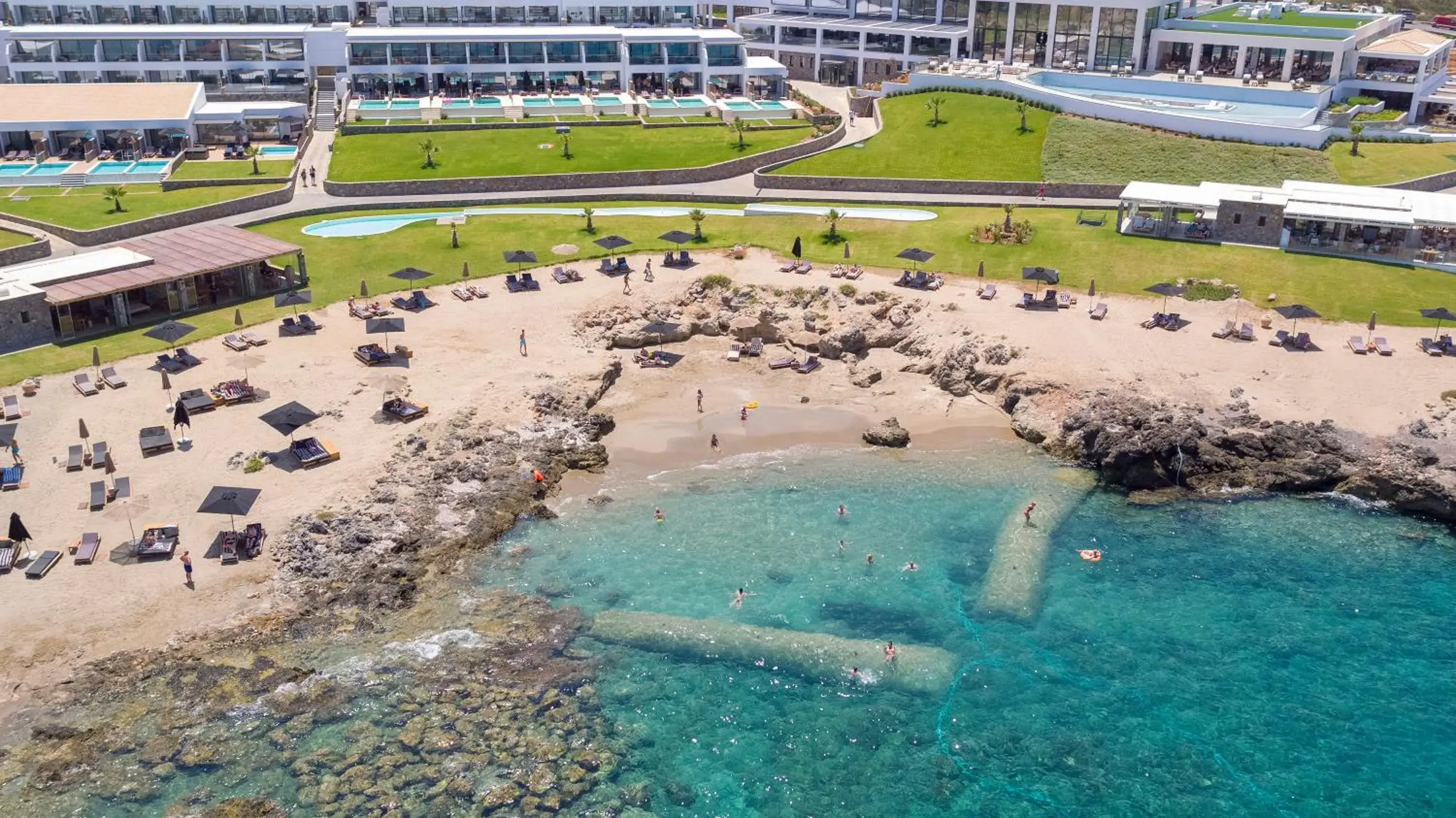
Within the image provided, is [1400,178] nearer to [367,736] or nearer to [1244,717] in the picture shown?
[1244,717]

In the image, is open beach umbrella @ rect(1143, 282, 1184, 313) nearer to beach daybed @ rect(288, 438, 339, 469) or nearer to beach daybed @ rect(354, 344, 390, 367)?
beach daybed @ rect(354, 344, 390, 367)

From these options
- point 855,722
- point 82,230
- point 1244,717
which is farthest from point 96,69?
point 1244,717

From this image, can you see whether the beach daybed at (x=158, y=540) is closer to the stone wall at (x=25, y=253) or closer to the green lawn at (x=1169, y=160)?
the stone wall at (x=25, y=253)

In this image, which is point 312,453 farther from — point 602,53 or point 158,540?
point 602,53

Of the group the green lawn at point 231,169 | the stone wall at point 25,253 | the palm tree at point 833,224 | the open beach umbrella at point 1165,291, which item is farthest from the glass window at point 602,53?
the open beach umbrella at point 1165,291

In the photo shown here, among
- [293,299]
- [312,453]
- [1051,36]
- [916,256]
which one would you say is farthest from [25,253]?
[1051,36]
